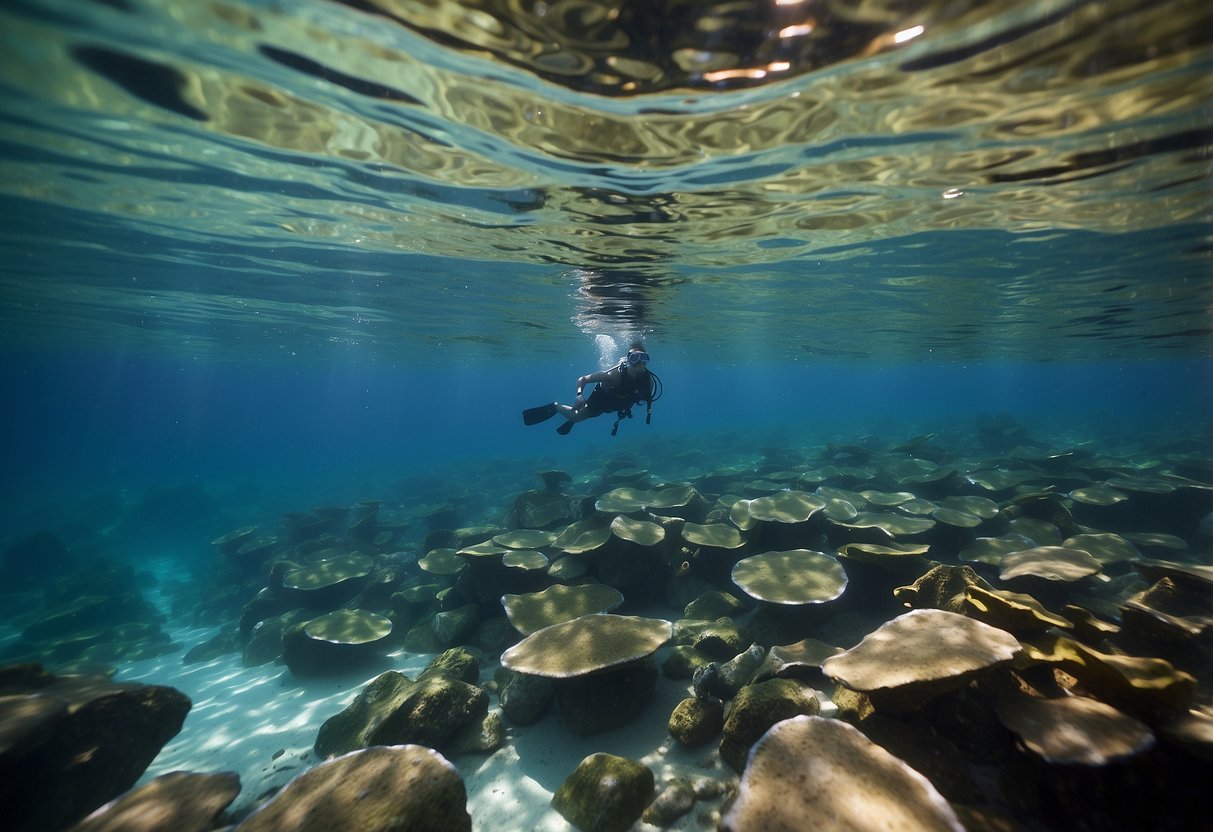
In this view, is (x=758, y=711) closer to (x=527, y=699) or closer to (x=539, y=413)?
(x=527, y=699)

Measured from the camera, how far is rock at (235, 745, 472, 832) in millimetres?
3336

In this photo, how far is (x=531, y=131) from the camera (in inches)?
286

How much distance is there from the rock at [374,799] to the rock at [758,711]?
2611 mm

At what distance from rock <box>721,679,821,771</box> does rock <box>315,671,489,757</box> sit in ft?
11.0

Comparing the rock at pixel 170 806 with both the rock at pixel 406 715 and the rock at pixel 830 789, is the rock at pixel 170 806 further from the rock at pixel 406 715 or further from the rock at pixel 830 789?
the rock at pixel 830 789

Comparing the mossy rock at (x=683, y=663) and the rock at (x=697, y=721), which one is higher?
the rock at (x=697, y=721)

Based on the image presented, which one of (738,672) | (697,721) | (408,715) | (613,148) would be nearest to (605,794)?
(697,721)

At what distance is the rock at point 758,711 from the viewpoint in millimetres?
4609

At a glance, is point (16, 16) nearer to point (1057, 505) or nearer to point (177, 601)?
point (1057, 505)

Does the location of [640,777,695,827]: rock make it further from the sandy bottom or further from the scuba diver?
the scuba diver

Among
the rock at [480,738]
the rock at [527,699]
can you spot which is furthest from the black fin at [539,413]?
the rock at [480,738]

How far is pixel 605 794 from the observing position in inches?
172

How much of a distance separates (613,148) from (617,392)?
22.4 feet

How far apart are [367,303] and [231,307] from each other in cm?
674
